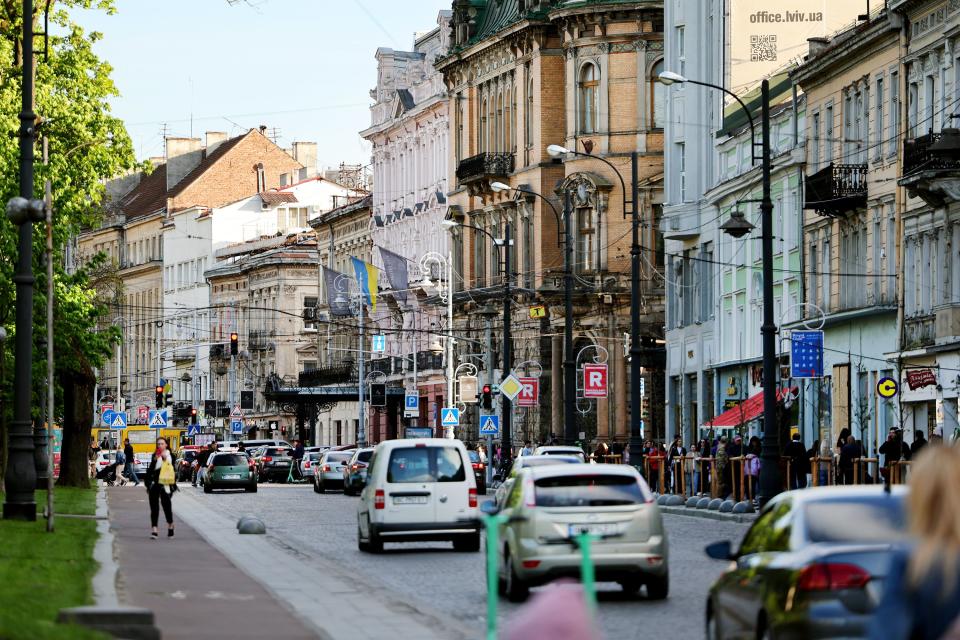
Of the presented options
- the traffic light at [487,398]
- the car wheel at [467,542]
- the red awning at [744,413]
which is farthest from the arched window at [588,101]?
the car wheel at [467,542]

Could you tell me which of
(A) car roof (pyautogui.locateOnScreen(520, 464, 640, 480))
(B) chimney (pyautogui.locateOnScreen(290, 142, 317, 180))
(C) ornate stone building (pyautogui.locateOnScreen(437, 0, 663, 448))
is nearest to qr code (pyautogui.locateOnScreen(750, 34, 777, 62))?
(C) ornate stone building (pyautogui.locateOnScreen(437, 0, 663, 448))

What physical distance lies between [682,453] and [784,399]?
5.60 meters

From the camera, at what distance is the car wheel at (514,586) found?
2184cm

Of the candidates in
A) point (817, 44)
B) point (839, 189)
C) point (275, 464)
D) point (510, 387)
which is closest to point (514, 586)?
point (839, 189)

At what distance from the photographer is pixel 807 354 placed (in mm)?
40969

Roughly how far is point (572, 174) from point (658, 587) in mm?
60886

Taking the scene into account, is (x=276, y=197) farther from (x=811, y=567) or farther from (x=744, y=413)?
(x=811, y=567)

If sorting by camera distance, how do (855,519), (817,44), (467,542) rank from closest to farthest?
(855,519)
(467,542)
(817,44)

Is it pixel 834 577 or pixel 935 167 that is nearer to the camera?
Answer: pixel 834 577

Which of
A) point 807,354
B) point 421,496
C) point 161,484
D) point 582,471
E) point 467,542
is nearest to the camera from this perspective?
point 582,471

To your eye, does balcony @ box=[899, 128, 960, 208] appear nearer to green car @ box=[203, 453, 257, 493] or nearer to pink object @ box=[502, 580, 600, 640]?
green car @ box=[203, 453, 257, 493]

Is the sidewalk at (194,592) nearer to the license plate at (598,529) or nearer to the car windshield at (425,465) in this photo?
the car windshield at (425,465)

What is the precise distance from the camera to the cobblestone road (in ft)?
63.9

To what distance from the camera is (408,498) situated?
104ft
